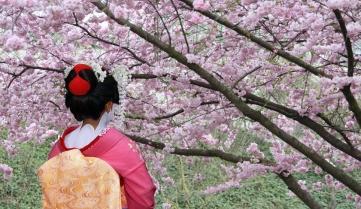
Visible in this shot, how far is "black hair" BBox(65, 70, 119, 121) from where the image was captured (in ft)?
8.17

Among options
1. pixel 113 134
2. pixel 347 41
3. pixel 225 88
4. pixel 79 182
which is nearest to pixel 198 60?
pixel 225 88

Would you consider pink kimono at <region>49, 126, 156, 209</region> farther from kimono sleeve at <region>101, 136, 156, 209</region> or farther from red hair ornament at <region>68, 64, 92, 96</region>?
red hair ornament at <region>68, 64, 92, 96</region>

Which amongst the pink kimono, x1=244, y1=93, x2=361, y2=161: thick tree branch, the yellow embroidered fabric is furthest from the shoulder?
x1=244, y1=93, x2=361, y2=161: thick tree branch

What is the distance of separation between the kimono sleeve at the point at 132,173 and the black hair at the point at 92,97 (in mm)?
177

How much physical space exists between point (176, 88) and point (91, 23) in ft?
1.96

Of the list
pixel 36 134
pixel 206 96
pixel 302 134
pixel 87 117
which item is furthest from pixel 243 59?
pixel 302 134

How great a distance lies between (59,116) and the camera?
396 centimetres

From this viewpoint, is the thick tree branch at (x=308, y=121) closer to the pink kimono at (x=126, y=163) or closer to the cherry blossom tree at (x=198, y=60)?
the cherry blossom tree at (x=198, y=60)

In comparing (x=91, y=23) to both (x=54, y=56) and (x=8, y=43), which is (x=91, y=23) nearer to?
(x=54, y=56)

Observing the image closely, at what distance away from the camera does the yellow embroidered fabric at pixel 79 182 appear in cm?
248

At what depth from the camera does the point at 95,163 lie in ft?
8.16

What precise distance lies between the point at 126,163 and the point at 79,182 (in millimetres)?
212

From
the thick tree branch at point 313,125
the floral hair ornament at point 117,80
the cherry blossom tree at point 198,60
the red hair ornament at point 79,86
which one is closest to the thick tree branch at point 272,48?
the cherry blossom tree at point 198,60

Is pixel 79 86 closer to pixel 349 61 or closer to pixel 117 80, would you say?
pixel 117 80
